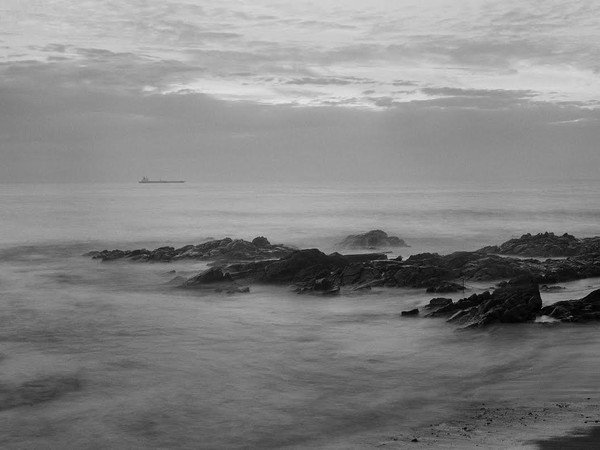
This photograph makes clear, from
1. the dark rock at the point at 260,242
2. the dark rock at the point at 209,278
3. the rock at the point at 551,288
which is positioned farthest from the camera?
the dark rock at the point at 260,242

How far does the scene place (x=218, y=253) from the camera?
44.0 m

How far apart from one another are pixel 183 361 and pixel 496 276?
1690 centimetres

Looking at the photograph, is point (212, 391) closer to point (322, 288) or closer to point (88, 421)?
point (88, 421)

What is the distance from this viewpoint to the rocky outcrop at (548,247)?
40500mm

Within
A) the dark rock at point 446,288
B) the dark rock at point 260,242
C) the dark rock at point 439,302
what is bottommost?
the dark rock at point 439,302

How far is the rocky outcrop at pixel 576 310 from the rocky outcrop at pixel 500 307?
49cm

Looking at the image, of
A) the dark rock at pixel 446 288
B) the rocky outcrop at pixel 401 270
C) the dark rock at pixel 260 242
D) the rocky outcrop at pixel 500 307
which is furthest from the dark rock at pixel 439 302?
the dark rock at pixel 260 242

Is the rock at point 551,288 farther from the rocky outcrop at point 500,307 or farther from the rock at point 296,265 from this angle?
the rock at point 296,265

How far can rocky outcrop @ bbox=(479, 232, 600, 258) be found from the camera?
133ft

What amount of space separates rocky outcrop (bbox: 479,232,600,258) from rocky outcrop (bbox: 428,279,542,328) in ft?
54.6

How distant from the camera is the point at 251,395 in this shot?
18.0 metres

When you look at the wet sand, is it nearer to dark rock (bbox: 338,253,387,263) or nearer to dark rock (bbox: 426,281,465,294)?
dark rock (bbox: 426,281,465,294)

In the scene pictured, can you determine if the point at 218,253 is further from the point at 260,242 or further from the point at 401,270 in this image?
the point at 401,270

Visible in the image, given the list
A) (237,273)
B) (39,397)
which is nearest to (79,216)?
(237,273)
